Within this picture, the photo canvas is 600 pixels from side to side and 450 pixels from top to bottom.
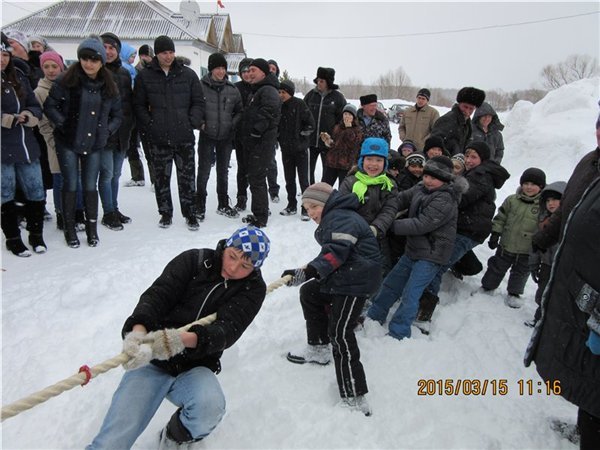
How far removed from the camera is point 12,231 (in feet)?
12.6

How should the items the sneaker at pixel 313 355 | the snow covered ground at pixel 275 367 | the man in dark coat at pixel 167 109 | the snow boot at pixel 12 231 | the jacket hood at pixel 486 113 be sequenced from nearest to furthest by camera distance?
the snow covered ground at pixel 275 367 → the sneaker at pixel 313 355 → the snow boot at pixel 12 231 → the man in dark coat at pixel 167 109 → the jacket hood at pixel 486 113

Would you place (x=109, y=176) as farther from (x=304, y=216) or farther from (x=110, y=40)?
(x=304, y=216)

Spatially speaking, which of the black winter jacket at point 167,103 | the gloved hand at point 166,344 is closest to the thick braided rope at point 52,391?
the gloved hand at point 166,344

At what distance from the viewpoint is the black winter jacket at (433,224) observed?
10.7 feet

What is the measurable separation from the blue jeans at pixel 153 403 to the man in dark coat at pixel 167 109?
3169 mm

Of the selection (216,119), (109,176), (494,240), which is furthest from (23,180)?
(494,240)

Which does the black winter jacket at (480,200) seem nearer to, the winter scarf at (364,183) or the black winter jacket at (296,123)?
the winter scarf at (364,183)

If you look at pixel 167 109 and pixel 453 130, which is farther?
pixel 453 130

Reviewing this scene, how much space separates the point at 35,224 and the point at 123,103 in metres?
1.76

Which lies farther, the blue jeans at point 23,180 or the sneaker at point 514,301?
the sneaker at point 514,301

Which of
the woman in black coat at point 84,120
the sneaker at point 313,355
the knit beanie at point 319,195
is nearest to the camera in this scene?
the knit beanie at point 319,195

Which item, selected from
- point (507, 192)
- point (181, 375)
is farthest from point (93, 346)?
point (507, 192)

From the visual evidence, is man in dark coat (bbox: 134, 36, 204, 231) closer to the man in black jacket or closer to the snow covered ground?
the snow covered ground

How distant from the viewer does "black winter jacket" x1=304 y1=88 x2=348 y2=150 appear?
6.12 meters
